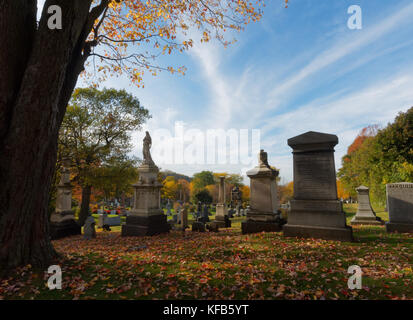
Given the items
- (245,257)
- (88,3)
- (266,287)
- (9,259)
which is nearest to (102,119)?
(88,3)

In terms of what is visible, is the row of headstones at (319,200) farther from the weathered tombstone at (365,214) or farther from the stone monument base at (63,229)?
the stone monument base at (63,229)

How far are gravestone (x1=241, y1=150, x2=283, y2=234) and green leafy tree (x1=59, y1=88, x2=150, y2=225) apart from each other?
14263 millimetres

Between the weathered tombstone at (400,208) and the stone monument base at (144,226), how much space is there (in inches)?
361

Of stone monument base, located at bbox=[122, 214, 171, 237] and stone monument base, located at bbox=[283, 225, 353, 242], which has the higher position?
stone monument base, located at bbox=[283, 225, 353, 242]

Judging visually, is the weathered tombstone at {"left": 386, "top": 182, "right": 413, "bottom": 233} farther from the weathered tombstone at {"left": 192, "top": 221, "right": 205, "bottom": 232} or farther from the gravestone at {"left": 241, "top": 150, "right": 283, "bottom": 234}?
the weathered tombstone at {"left": 192, "top": 221, "right": 205, "bottom": 232}

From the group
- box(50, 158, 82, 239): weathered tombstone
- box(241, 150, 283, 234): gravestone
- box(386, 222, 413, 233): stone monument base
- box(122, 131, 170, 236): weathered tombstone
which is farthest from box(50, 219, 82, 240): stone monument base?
box(386, 222, 413, 233): stone monument base

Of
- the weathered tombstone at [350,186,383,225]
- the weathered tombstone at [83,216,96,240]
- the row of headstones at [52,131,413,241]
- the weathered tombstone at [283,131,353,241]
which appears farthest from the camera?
the weathered tombstone at [350,186,383,225]

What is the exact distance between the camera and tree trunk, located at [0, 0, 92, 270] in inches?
141

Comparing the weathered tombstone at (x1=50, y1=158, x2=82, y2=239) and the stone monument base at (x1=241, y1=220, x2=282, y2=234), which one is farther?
the weathered tombstone at (x1=50, y1=158, x2=82, y2=239)

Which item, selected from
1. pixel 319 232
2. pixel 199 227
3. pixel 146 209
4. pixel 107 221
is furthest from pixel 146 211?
pixel 107 221

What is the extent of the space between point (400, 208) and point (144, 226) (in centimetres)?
1017

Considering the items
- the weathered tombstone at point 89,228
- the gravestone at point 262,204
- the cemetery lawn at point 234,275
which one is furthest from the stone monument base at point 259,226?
the weathered tombstone at point 89,228

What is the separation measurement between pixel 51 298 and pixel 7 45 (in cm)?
430
